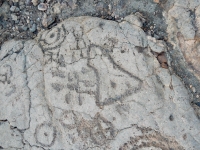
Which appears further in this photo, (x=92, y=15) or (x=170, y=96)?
(x=92, y=15)

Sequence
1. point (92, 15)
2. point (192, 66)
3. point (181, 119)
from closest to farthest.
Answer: point (181, 119), point (192, 66), point (92, 15)

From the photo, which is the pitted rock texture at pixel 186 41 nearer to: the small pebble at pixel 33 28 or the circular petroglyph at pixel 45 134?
the circular petroglyph at pixel 45 134

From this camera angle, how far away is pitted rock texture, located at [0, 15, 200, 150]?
2010mm

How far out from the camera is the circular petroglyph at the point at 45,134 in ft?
6.97

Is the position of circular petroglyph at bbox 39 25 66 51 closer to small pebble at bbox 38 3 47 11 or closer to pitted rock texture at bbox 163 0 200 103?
small pebble at bbox 38 3 47 11

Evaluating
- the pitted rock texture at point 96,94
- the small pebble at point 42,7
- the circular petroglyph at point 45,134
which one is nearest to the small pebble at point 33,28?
the small pebble at point 42,7

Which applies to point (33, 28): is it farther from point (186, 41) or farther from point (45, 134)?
point (186, 41)

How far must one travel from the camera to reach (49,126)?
6.99 ft

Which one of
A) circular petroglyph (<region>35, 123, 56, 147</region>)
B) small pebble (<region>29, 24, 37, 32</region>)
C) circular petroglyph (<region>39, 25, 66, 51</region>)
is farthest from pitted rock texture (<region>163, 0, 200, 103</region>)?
small pebble (<region>29, 24, 37, 32</region>)

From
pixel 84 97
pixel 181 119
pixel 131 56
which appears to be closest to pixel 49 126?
pixel 84 97

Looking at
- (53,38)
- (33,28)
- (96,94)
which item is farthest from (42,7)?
(96,94)

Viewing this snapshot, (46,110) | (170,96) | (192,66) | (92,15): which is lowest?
(46,110)

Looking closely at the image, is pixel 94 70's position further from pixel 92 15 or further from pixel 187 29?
pixel 187 29

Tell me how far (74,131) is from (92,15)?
2.63ft
